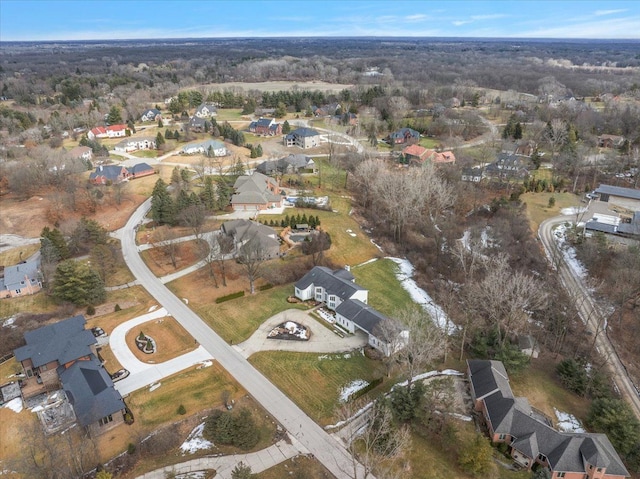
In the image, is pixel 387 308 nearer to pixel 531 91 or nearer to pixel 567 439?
pixel 567 439

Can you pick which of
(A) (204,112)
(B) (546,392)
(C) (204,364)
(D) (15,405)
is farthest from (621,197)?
(A) (204,112)

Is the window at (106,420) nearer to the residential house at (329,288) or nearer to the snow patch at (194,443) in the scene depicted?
the snow patch at (194,443)

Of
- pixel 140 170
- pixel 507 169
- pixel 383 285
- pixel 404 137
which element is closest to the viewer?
pixel 383 285

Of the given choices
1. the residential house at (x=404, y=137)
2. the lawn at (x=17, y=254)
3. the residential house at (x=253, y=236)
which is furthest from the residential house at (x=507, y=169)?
the lawn at (x=17, y=254)

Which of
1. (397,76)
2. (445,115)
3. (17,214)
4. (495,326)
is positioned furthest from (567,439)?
(397,76)

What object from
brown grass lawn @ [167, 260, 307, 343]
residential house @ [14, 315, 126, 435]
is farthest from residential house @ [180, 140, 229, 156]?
residential house @ [14, 315, 126, 435]

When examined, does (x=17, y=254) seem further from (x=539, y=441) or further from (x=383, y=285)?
(x=539, y=441)
